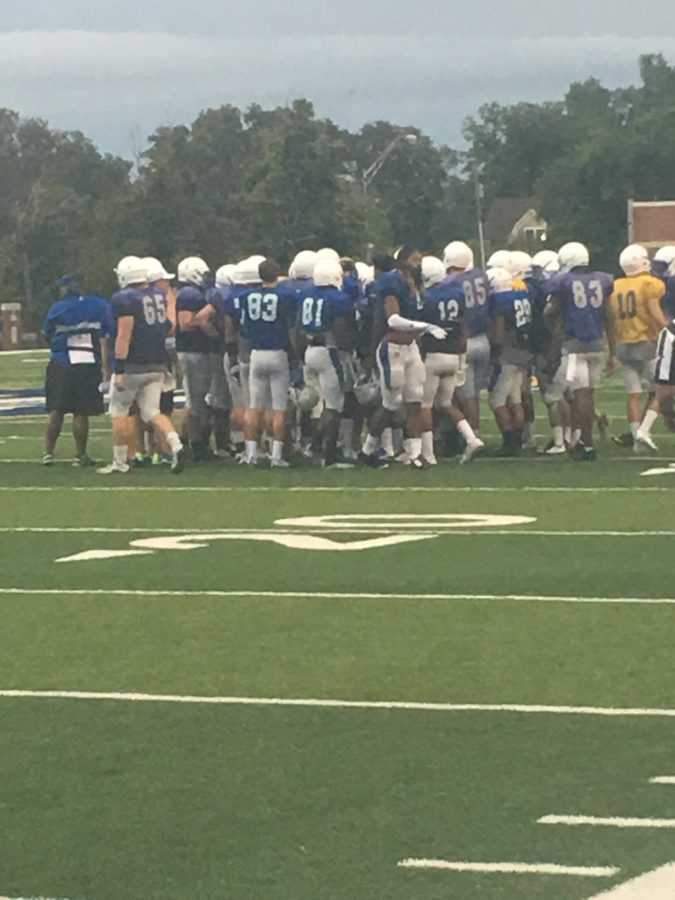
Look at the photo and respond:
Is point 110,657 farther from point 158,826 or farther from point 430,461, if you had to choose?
point 430,461

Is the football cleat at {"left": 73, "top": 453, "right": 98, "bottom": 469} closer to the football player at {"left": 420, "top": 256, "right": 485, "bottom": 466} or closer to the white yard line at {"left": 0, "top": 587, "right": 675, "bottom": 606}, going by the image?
the football player at {"left": 420, "top": 256, "right": 485, "bottom": 466}

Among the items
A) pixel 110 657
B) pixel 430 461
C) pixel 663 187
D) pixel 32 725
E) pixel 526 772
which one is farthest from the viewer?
pixel 663 187

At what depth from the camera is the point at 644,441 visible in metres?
18.6

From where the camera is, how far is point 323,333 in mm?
18016

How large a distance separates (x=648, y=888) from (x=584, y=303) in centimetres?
1338

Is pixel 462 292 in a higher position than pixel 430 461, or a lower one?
higher

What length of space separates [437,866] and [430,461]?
12.2 m

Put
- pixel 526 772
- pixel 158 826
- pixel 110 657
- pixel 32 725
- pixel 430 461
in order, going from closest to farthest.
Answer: pixel 158 826 → pixel 526 772 → pixel 32 725 → pixel 110 657 → pixel 430 461

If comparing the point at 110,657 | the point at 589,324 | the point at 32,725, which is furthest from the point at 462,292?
the point at 32,725

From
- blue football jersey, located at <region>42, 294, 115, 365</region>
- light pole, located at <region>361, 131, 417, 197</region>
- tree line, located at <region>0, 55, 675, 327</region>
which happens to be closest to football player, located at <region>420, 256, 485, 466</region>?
blue football jersey, located at <region>42, 294, 115, 365</region>

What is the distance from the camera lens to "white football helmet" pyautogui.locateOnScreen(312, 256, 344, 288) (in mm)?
17906

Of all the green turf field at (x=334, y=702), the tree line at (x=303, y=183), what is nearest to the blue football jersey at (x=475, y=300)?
the green turf field at (x=334, y=702)

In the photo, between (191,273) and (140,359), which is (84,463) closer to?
(140,359)

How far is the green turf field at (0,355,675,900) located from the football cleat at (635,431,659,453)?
3978mm
